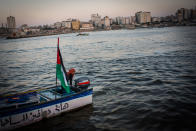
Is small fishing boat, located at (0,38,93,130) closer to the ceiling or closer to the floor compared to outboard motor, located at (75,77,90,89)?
closer to the floor

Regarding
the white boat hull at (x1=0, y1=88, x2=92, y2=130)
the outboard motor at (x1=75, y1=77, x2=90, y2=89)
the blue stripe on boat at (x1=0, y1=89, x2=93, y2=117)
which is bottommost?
the white boat hull at (x1=0, y1=88, x2=92, y2=130)

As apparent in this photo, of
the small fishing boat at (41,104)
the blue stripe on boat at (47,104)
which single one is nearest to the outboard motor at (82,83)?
the small fishing boat at (41,104)

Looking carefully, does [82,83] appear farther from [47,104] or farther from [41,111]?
[41,111]

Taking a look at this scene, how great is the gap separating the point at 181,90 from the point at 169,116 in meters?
3.94

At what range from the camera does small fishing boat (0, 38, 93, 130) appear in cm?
745

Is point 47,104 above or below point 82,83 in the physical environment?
below

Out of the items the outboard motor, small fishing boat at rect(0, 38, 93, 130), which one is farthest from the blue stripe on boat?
the outboard motor

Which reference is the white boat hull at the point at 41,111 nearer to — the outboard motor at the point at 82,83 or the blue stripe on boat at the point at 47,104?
the blue stripe on boat at the point at 47,104

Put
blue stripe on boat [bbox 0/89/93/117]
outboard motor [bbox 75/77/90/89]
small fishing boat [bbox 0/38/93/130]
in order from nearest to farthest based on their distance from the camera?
blue stripe on boat [bbox 0/89/93/117] < small fishing boat [bbox 0/38/93/130] < outboard motor [bbox 75/77/90/89]

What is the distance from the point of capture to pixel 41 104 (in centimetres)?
809

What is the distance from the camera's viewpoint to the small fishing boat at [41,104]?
7449 millimetres

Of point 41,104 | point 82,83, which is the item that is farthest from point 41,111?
point 82,83

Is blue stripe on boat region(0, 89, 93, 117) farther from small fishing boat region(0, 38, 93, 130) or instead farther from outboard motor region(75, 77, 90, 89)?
outboard motor region(75, 77, 90, 89)

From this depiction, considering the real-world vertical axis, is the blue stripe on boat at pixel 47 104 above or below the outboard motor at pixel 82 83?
below
